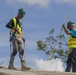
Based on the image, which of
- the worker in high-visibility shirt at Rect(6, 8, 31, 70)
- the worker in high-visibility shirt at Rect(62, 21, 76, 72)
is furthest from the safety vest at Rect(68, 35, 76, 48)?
the worker in high-visibility shirt at Rect(6, 8, 31, 70)

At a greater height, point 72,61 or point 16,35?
point 16,35

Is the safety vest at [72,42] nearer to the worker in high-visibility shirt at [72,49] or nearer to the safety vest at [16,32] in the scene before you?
the worker in high-visibility shirt at [72,49]

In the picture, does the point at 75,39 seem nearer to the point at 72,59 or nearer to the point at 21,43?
the point at 72,59

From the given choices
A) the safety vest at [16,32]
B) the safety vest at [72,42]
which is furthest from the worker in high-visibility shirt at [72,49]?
the safety vest at [16,32]

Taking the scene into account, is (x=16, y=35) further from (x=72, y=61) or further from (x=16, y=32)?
(x=72, y=61)

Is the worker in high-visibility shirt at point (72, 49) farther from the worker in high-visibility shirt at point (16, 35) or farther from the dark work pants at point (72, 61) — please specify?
the worker in high-visibility shirt at point (16, 35)

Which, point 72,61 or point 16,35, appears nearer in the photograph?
point 16,35

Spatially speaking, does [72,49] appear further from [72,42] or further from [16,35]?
[16,35]

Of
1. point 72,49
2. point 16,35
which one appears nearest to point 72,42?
point 72,49

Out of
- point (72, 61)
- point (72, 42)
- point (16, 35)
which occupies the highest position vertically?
point (16, 35)

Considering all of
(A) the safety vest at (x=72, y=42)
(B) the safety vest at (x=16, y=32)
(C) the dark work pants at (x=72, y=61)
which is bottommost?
(C) the dark work pants at (x=72, y=61)

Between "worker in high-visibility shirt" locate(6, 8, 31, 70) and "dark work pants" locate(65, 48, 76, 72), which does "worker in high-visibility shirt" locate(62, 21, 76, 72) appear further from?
"worker in high-visibility shirt" locate(6, 8, 31, 70)

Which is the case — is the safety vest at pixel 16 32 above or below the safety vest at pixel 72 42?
above

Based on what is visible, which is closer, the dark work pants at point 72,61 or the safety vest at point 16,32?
the safety vest at point 16,32
